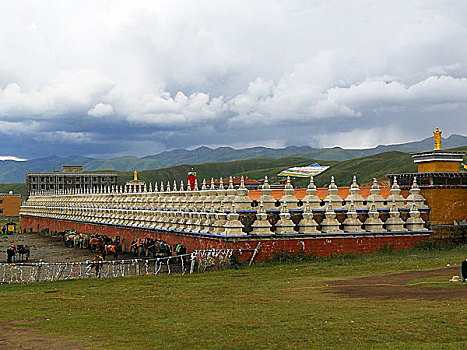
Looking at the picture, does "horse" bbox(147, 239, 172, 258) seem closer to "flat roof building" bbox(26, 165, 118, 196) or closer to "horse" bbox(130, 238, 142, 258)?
"horse" bbox(130, 238, 142, 258)

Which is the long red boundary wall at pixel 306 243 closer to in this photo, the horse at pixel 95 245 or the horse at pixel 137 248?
the horse at pixel 137 248

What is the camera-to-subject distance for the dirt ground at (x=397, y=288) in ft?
64.8

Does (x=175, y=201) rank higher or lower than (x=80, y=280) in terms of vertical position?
higher

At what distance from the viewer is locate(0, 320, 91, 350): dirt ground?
15.0 meters

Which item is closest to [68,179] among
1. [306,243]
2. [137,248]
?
[137,248]

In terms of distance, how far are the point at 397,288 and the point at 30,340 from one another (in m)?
12.2

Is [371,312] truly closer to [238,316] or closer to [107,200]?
[238,316]

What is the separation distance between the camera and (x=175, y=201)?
43.2 m

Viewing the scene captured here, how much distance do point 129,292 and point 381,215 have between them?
18038 millimetres

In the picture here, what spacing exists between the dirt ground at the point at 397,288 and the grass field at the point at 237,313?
20 cm

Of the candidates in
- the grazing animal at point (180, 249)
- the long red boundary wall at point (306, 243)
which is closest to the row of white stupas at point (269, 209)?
the long red boundary wall at point (306, 243)

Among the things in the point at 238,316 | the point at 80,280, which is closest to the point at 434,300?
the point at 238,316

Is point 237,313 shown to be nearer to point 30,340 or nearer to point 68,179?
point 30,340

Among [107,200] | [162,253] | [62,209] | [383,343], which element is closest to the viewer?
[383,343]
